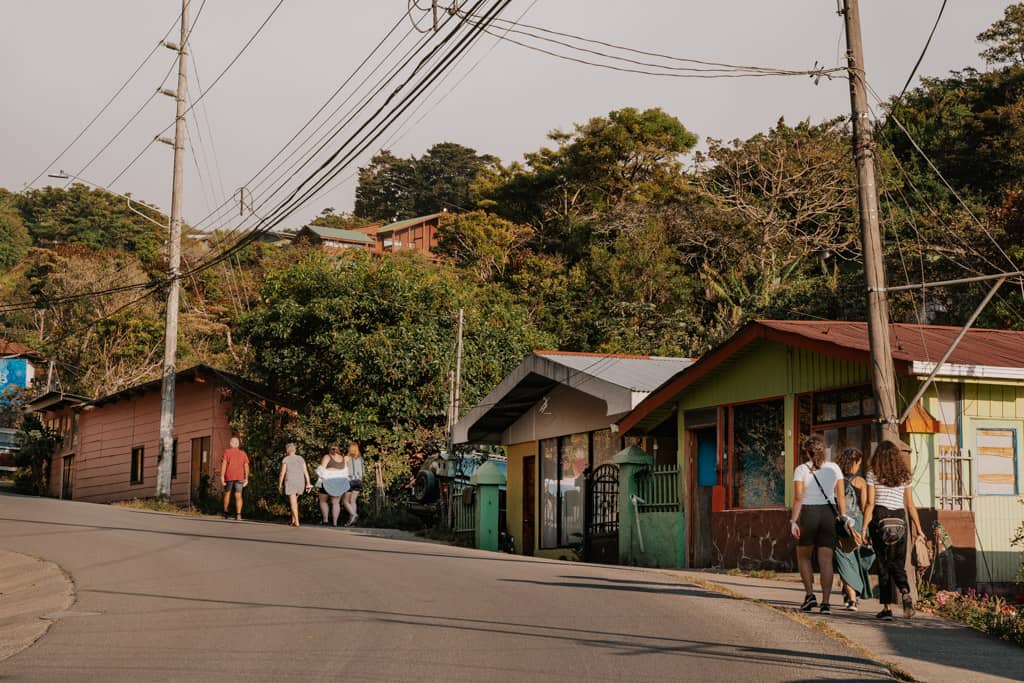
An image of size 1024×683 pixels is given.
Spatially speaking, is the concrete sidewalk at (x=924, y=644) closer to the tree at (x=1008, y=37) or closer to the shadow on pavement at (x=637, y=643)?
the shadow on pavement at (x=637, y=643)

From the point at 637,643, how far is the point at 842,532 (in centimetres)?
364

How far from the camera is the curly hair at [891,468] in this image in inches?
461

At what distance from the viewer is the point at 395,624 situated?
10.2 metres

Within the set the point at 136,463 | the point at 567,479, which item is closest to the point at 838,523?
the point at 567,479

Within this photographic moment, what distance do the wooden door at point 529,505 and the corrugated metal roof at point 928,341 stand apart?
924cm

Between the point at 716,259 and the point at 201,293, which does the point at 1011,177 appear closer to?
the point at 716,259

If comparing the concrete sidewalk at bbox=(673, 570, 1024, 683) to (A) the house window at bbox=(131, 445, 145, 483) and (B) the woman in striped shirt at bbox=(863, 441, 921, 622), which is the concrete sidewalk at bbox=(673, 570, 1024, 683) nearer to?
(B) the woman in striped shirt at bbox=(863, 441, 921, 622)

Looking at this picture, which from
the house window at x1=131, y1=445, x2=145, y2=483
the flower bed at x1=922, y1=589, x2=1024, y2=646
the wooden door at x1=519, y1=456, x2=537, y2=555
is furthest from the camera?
the house window at x1=131, y1=445, x2=145, y2=483

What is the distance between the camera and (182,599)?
12.0 m

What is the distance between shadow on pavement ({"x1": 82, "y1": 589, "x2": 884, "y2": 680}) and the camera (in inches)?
340

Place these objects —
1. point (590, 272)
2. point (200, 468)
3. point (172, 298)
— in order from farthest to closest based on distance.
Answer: point (590, 272), point (200, 468), point (172, 298)

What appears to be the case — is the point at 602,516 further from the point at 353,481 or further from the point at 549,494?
the point at 353,481

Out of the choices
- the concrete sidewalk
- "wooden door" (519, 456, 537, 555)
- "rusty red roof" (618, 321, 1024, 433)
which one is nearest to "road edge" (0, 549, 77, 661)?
the concrete sidewalk

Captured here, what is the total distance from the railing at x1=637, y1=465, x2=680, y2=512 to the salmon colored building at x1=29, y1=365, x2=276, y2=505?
15903 mm
